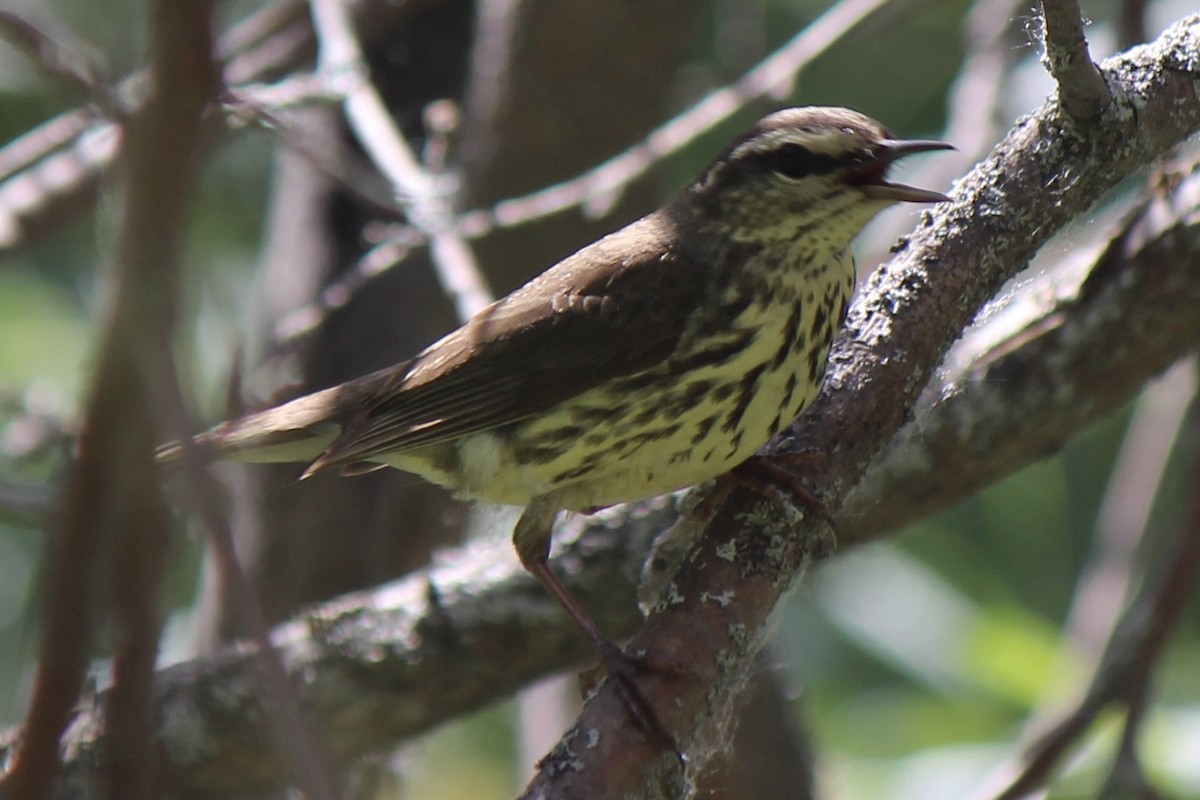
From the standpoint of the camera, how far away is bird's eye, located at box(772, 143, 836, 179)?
3215 millimetres

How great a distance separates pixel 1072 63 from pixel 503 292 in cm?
311

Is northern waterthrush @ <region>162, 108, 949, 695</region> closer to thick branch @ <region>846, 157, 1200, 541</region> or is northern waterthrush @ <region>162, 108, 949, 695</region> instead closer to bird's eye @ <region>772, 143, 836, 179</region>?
bird's eye @ <region>772, 143, 836, 179</region>

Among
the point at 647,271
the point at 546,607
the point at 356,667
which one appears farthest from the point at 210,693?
the point at 647,271

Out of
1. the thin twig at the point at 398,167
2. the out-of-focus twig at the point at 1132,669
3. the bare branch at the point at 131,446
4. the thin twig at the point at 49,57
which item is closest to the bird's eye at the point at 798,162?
the thin twig at the point at 398,167

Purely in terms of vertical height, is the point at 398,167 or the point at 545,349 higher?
the point at 398,167

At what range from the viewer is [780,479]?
284cm

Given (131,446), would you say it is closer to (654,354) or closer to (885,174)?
(654,354)

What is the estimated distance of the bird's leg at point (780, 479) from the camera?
2.78 meters

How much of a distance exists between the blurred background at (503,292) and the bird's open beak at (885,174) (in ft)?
3.57

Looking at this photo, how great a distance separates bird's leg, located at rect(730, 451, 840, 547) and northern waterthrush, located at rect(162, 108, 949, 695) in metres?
0.04

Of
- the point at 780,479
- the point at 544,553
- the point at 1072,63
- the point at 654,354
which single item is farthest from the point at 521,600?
the point at 1072,63

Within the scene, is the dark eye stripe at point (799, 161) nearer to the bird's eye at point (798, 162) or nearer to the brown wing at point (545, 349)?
the bird's eye at point (798, 162)

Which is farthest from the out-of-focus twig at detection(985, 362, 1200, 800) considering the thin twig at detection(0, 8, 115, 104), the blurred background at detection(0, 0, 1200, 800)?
the thin twig at detection(0, 8, 115, 104)

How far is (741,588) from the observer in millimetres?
2576
